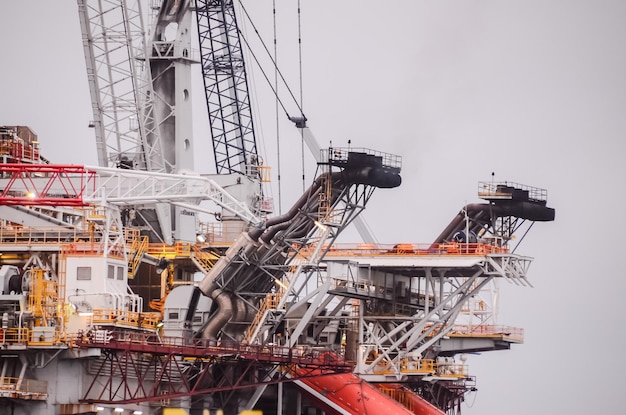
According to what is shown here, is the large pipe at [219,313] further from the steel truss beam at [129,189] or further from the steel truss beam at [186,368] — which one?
the steel truss beam at [129,189]

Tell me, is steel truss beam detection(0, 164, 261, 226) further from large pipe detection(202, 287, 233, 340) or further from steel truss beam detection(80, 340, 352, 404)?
steel truss beam detection(80, 340, 352, 404)

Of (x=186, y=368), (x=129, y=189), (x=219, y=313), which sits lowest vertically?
(x=186, y=368)

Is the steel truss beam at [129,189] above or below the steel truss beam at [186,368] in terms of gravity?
above

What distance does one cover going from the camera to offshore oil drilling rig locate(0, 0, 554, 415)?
102 metres

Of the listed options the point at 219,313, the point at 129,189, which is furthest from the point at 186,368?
the point at 129,189

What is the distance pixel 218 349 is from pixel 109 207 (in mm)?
10948

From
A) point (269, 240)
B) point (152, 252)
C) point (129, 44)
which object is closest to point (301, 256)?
point (269, 240)

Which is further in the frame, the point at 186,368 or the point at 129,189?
the point at 186,368

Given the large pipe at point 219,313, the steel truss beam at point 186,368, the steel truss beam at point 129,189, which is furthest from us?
the large pipe at point 219,313

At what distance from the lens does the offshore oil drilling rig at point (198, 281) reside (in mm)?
102500

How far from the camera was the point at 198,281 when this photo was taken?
12525 cm

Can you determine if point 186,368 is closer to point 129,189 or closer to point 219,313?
point 219,313

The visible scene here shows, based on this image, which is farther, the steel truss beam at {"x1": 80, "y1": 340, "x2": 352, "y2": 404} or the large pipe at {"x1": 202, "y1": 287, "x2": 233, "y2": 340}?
the large pipe at {"x1": 202, "y1": 287, "x2": 233, "y2": 340}

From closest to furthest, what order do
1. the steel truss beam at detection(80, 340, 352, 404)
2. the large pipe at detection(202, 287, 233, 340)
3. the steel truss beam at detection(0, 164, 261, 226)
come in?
the steel truss beam at detection(80, 340, 352, 404)
the steel truss beam at detection(0, 164, 261, 226)
the large pipe at detection(202, 287, 233, 340)
